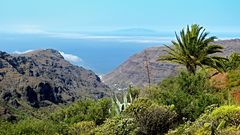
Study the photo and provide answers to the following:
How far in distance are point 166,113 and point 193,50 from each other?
9913 millimetres

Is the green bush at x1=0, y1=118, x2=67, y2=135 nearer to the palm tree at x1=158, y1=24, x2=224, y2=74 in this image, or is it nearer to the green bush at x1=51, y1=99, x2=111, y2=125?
the green bush at x1=51, y1=99, x2=111, y2=125

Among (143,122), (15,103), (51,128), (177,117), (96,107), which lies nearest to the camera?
(143,122)

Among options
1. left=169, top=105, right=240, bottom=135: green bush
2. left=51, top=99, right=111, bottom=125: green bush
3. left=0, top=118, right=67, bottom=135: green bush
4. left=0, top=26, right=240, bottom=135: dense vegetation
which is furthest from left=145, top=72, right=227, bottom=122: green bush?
left=0, top=118, right=67, bottom=135: green bush

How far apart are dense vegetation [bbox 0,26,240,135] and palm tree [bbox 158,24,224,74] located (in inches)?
8.3

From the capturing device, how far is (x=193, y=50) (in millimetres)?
31375

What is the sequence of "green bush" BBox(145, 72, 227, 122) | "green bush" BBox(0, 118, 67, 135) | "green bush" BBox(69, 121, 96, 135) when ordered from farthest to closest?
"green bush" BBox(0, 118, 67, 135)
"green bush" BBox(145, 72, 227, 122)
"green bush" BBox(69, 121, 96, 135)

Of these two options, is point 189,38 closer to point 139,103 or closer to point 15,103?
point 139,103

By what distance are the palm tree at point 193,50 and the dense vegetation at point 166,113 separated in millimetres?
212

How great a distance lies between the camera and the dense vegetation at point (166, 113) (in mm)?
18938

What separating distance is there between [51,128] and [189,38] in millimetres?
11167

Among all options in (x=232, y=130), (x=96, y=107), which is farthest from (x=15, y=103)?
(x=232, y=130)

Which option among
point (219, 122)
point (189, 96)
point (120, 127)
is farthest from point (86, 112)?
point (219, 122)

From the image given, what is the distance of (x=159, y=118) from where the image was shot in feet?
73.4

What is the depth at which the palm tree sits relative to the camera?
31.3 m
